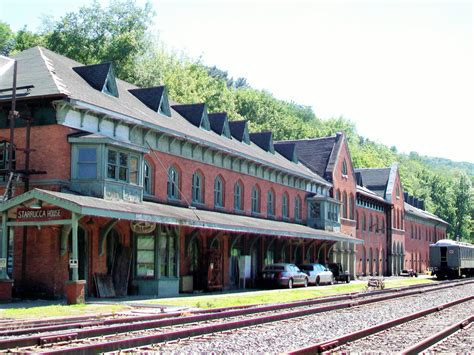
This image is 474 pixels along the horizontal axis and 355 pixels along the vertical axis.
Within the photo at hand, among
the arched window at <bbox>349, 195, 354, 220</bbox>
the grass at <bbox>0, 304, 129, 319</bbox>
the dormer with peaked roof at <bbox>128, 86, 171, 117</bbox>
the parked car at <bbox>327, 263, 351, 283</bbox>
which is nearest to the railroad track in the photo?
the grass at <bbox>0, 304, 129, 319</bbox>

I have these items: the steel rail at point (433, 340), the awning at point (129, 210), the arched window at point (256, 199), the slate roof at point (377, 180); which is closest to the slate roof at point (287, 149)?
the arched window at point (256, 199)

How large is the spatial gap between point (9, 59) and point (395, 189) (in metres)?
48.5

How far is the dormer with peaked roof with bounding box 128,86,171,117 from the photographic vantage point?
32375mm

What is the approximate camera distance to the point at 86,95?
83.8 feet

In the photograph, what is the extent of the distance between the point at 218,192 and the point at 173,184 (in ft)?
15.5

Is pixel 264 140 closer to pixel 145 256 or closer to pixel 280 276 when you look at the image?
pixel 280 276

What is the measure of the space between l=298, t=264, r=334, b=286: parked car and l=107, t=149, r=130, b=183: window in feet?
51.2

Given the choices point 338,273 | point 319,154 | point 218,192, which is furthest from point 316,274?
point 319,154

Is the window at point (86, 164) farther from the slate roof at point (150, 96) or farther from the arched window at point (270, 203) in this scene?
the arched window at point (270, 203)

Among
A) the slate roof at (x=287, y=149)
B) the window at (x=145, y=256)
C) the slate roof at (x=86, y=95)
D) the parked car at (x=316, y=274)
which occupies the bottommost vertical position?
the parked car at (x=316, y=274)

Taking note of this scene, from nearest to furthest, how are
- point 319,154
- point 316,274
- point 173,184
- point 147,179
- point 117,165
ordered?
1. point 117,165
2. point 147,179
3. point 173,184
4. point 316,274
5. point 319,154

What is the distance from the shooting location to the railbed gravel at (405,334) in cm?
1233

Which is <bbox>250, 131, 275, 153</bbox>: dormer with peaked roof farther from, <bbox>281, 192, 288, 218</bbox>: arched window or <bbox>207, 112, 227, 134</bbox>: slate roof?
<bbox>207, 112, 227, 134</bbox>: slate roof

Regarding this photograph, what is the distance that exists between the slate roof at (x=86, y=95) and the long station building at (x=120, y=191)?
0.28 feet
